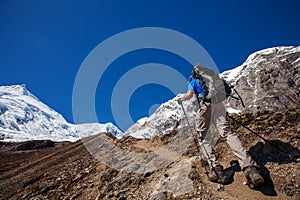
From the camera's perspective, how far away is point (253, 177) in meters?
6.45

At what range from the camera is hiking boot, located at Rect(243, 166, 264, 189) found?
6.40 m

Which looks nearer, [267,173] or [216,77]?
[267,173]

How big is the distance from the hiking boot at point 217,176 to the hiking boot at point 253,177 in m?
0.74

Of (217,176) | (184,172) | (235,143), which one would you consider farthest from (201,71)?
(184,172)

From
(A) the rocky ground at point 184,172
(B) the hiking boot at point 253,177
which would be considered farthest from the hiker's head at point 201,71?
(B) the hiking boot at point 253,177

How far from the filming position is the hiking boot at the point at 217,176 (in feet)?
23.6

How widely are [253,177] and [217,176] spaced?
1196mm

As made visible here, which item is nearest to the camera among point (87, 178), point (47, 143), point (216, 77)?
point (216, 77)

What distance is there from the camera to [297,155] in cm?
780

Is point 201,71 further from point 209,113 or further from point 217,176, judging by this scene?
point 217,176

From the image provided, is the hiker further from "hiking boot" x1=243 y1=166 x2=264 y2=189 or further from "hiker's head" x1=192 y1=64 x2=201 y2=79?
"hiking boot" x1=243 y1=166 x2=264 y2=189

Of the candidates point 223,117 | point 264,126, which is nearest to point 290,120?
point 264,126

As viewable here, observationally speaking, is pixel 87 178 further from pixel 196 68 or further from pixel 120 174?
pixel 196 68

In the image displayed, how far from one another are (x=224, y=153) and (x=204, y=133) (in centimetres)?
216
